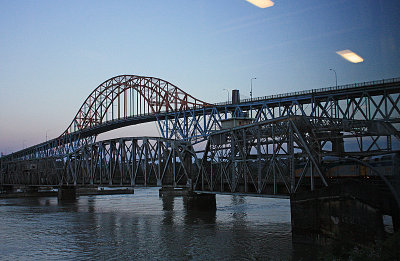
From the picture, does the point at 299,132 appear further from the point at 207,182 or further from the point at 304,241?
the point at 207,182

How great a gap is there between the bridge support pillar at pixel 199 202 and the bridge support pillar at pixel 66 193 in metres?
55.4

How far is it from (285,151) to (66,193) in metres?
80.7

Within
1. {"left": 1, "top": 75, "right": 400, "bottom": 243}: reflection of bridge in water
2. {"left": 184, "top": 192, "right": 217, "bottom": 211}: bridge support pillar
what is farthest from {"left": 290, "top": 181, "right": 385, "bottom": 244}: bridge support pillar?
{"left": 184, "top": 192, "right": 217, "bottom": 211}: bridge support pillar

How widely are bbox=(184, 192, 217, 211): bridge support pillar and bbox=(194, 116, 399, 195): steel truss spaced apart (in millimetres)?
3449

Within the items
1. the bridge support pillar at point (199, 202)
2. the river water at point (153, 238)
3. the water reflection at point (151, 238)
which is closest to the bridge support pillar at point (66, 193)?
the river water at point (153, 238)

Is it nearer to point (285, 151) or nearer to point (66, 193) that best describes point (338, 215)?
point (285, 151)

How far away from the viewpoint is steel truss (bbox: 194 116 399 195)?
38.0m

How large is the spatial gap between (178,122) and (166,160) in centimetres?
4107

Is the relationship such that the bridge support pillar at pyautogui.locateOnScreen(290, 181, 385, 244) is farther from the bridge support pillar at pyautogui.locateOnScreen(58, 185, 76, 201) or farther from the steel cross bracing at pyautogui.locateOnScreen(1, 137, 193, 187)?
the bridge support pillar at pyautogui.locateOnScreen(58, 185, 76, 201)

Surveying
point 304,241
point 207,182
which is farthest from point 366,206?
point 207,182

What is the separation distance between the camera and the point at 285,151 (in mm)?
42281

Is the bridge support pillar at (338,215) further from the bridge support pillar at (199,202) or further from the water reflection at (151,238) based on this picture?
the bridge support pillar at (199,202)

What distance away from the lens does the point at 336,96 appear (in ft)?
238

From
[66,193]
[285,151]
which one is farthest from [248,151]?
[66,193]
